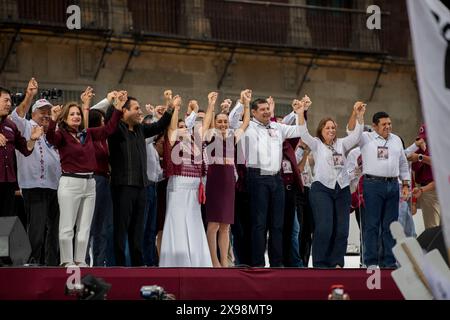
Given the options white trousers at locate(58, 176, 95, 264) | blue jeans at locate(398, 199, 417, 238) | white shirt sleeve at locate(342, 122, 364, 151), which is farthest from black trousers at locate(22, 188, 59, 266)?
blue jeans at locate(398, 199, 417, 238)

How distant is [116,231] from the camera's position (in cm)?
1397

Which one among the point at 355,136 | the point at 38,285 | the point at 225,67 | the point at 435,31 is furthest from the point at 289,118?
the point at 225,67

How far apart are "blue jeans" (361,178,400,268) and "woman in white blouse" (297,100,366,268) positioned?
353 mm

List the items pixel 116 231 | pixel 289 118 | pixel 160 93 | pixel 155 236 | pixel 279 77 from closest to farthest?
pixel 116 231 < pixel 155 236 < pixel 289 118 < pixel 160 93 < pixel 279 77

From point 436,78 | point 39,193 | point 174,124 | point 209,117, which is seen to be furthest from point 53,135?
point 436,78

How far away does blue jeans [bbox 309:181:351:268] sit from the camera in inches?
585

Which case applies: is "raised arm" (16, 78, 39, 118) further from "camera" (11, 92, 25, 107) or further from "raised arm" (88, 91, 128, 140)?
"raised arm" (88, 91, 128, 140)

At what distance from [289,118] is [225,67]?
45.4 ft

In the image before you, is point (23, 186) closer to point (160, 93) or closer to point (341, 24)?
point (160, 93)

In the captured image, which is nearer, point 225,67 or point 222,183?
point 222,183

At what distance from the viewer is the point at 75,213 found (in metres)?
13.7

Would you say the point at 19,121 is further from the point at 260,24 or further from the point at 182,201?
the point at 260,24

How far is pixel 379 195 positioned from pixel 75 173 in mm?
3519

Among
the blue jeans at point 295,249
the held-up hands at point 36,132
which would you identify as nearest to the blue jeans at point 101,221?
the held-up hands at point 36,132
